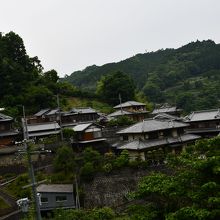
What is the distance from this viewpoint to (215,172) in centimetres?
1742

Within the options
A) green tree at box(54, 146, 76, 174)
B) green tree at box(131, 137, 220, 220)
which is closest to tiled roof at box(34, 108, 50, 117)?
green tree at box(54, 146, 76, 174)

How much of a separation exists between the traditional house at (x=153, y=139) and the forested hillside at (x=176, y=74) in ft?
168

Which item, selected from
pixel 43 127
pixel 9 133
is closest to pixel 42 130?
pixel 43 127

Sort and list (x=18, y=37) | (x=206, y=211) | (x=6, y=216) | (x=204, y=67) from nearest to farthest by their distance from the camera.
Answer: (x=206, y=211), (x=6, y=216), (x=18, y=37), (x=204, y=67)

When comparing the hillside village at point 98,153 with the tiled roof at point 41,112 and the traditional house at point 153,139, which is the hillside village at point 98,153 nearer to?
the tiled roof at point 41,112

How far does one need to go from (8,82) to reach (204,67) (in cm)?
8828

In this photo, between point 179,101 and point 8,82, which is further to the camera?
point 179,101

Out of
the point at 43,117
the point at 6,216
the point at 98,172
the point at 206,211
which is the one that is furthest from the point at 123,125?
the point at 206,211

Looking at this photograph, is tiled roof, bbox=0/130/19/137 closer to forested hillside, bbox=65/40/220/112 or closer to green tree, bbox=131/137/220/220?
green tree, bbox=131/137/220/220

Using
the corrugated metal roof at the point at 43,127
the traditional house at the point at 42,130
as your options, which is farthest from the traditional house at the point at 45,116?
the traditional house at the point at 42,130

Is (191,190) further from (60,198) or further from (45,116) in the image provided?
(45,116)

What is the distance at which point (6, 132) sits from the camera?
1816 inches

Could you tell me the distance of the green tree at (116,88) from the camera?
72.9 meters

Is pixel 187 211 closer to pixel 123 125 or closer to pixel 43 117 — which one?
pixel 123 125
